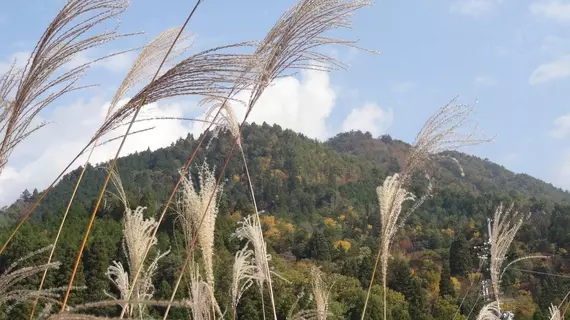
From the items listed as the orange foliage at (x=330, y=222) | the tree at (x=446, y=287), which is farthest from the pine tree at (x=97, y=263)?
the orange foliage at (x=330, y=222)

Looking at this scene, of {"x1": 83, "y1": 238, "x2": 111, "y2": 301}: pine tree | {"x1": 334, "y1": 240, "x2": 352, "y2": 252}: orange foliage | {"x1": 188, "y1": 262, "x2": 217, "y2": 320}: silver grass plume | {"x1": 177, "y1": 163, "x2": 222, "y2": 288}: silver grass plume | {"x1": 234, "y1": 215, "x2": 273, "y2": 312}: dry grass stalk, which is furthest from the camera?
{"x1": 334, "y1": 240, "x2": 352, "y2": 252}: orange foliage

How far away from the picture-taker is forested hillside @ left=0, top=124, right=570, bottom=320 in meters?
30.0

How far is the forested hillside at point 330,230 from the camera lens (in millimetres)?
29984

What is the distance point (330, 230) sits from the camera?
223 ft

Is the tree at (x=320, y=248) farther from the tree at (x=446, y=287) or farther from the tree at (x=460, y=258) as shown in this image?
the tree at (x=446, y=287)

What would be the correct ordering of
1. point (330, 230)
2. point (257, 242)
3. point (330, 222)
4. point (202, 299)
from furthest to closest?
point (330, 222)
point (330, 230)
point (257, 242)
point (202, 299)

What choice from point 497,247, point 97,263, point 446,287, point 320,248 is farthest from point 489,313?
point 320,248

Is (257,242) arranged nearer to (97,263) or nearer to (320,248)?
(97,263)

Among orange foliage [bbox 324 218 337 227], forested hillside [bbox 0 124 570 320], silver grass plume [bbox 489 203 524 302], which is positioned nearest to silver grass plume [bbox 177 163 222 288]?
forested hillside [bbox 0 124 570 320]

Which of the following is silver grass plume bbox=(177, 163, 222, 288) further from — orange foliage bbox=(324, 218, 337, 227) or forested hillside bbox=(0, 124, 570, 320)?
orange foliage bbox=(324, 218, 337, 227)

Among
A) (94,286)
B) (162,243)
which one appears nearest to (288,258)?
(162,243)

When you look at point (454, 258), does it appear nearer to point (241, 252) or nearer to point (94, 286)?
point (94, 286)

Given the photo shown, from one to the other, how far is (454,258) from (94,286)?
106ft

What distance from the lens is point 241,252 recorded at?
4629 millimetres
